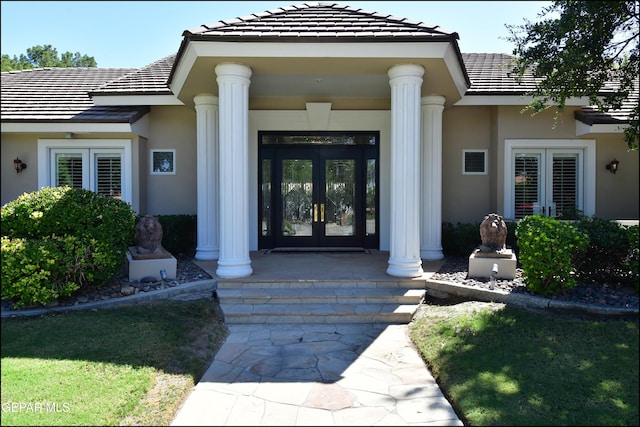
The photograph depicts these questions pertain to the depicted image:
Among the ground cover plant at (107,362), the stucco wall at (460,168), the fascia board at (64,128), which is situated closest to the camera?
the ground cover plant at (107,362)

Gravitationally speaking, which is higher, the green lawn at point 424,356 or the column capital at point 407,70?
the column capital at point 407,70

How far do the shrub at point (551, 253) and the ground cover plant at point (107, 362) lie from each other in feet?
14.2

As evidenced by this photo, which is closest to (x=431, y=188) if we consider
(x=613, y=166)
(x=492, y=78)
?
(x=492, y=78)

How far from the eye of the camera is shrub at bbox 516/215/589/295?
6.45 metres

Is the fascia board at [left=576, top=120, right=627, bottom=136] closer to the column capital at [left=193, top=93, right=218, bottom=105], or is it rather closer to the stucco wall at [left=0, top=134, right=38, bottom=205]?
the column capital at [left=193, top=93, right=218, bottom=105]

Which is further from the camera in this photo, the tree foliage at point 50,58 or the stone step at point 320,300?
the tree foliage at point 50,58

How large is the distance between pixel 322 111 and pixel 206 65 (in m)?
3.86

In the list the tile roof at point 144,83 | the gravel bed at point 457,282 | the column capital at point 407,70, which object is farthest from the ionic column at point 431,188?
the tile roof at point 144,83

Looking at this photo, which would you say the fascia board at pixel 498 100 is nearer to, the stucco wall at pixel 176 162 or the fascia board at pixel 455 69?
the fascia board at pixel 455 69

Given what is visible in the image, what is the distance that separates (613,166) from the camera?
1111 centimetres

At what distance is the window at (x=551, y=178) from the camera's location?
36.8ft

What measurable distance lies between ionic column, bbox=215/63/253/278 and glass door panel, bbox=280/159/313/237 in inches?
148

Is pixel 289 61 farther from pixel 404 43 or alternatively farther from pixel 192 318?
pixel 192 318

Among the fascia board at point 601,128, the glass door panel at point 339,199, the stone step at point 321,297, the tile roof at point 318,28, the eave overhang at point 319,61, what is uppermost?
the tile roof at point 318,28
